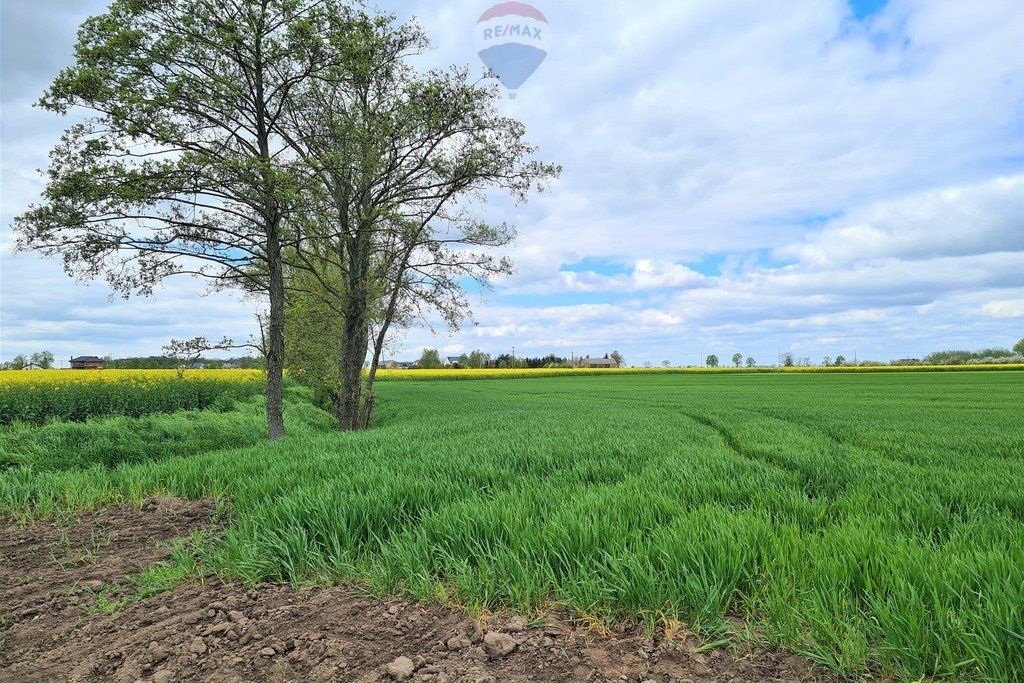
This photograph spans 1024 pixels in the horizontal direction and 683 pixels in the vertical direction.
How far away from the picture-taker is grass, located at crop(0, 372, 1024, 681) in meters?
2.68

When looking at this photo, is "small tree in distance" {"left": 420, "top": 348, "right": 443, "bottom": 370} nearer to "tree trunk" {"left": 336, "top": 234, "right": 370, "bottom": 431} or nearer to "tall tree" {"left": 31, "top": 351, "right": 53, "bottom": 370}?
"tall tree" {"left": 31, "top": 351, "right": 53, "bottom": 370}

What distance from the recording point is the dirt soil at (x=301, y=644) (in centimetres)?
262

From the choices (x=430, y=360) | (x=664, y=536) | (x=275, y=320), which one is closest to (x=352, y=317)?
(x=275, y=320)

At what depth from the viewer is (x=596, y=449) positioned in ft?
26.0

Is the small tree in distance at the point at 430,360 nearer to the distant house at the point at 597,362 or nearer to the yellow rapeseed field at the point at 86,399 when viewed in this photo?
the distant house at the point at 597,362

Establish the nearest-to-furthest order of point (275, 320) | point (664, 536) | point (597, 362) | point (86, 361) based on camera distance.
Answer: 1. point (664, 536)
2. point (275, 320)
3. point (86, 361)
4. point (597, 362)

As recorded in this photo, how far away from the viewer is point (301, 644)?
9.96 ft

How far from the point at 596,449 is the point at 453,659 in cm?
540

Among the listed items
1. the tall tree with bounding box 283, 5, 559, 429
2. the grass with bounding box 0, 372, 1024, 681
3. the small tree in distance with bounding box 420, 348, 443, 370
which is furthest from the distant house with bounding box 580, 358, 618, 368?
the grass with bounding box 0, 372, 1024, 681

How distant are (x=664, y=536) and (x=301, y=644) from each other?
2352mm

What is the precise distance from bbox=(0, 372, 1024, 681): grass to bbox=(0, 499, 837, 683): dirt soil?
0.57 feet

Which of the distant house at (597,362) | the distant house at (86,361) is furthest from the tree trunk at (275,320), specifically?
the distant house at (597,362)

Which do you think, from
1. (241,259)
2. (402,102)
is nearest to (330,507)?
(241,259)

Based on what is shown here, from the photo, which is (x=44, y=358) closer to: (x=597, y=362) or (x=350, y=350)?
(x=350, y=350)
